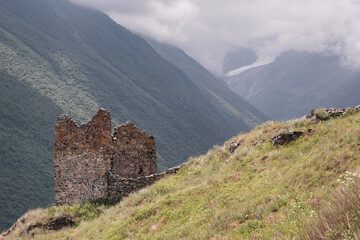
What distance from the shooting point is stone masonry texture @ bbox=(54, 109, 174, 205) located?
1719cm

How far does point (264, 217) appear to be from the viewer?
7445 mm

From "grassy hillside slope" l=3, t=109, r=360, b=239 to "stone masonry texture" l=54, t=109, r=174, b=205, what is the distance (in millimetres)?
1921

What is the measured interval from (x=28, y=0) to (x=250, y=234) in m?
176

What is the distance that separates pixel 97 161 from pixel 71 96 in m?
96.5

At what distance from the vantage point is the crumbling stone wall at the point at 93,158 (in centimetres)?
1747

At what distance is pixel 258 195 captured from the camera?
8.84 meters

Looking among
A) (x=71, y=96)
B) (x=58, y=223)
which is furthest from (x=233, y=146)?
(x=71, y=96)

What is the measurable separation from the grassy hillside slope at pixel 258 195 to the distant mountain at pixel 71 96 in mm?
49048

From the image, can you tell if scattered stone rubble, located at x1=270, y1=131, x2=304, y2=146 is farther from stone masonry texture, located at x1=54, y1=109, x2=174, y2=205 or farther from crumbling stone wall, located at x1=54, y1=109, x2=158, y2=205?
crumbling stone wall, located at x1=54, y1=109, x2=158, y2=205

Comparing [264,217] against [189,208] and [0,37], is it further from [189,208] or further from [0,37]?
[0,37]

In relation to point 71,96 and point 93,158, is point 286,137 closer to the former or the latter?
point 93,158

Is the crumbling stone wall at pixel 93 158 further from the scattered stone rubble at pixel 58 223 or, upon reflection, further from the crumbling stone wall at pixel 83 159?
the scattered stone rubble at pixel 58 223

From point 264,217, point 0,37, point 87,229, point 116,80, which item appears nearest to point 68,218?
point 87,229

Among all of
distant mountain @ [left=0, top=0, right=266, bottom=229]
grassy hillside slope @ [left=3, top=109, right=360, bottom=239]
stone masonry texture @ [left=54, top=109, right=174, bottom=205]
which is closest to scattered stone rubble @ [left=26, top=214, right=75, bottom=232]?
grassy hillside slope @ [left=3, top=109, right=360, bottom=239]
